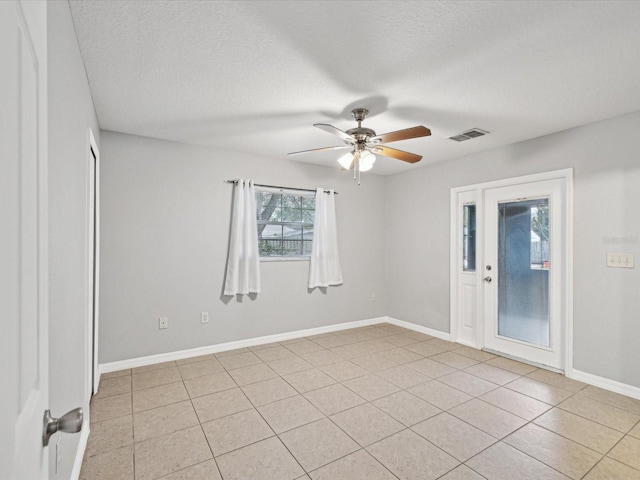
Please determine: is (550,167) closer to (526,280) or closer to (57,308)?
(526,280)

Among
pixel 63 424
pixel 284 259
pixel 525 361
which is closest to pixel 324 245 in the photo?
pixel 284 259

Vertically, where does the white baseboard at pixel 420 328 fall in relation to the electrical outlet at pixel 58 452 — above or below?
below

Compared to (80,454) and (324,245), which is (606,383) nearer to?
(324,245)

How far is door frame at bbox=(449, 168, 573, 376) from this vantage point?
3.31 m

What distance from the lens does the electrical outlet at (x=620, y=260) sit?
2.95m

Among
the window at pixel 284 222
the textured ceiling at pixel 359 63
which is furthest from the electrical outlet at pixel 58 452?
the window at pixel 284 222

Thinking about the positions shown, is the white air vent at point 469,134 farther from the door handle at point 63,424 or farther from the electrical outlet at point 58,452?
the electrical outlet at point 58,452

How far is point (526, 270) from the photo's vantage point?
374 centimetres

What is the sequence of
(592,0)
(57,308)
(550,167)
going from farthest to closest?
(550,167) < (592,0) < (57,308)

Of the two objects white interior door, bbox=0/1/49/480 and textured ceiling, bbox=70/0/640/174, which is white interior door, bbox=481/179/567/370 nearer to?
textured ceiling, bbox=70/0/640/174

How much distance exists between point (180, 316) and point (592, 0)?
4166 mm

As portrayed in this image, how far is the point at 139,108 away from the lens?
2883 mm

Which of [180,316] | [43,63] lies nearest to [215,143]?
[180,316]

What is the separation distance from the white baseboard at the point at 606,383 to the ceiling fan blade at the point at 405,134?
2.80 metres
